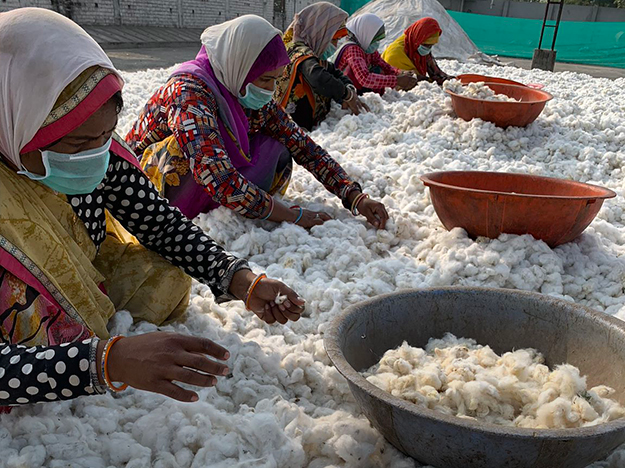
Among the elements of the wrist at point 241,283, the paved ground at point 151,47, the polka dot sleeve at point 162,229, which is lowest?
the paved ground at point 151,47

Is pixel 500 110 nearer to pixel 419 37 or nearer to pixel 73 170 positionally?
pixel 419 37

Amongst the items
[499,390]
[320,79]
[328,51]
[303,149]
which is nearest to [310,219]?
[303,149]

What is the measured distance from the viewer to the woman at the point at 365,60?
5809mm

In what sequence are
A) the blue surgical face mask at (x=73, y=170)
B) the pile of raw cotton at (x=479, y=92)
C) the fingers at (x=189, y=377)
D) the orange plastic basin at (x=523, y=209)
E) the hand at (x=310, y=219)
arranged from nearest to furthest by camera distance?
the fingers at (x=189, y=377) → the blue surgical face mask at (x=73, y=170) → the orange plastic basin at (x=523, y=209) → the hand at (x=310, y=219) → the pile of raw cotton at (x=479, y=92)

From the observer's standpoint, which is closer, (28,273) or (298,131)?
(28,273)

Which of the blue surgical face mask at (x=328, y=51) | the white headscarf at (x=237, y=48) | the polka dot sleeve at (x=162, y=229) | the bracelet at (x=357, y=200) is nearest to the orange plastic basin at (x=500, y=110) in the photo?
the blue surgical face mask at (x=328, y=51)

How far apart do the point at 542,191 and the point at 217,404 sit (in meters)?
2.05

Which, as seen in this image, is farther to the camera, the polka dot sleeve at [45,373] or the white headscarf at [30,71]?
the white headscarf at [30,71]

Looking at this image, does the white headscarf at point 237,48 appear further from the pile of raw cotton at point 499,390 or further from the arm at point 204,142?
the pile of raw cotton at point 499,390

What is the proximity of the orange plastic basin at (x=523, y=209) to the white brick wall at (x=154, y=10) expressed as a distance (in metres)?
13.2

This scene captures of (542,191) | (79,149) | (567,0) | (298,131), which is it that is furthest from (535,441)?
(567,0)

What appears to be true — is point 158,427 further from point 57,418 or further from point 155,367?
point 155,367

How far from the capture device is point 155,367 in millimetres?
1227

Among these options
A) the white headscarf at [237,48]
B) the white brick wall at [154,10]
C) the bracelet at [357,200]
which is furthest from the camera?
the white brick wall at [154,10]
